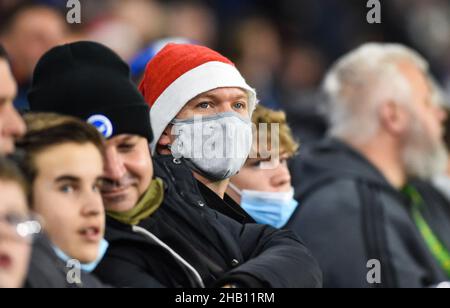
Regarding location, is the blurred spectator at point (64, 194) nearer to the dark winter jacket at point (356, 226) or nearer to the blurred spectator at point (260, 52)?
the dark winter jacket at point (356, 226)

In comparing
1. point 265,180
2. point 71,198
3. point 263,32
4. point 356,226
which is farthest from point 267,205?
point 263,32

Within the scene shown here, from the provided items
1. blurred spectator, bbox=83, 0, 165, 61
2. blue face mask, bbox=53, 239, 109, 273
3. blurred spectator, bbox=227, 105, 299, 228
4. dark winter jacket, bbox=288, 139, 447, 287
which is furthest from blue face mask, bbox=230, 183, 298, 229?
dark winter jacket, bbox=288, 139, 447, 287

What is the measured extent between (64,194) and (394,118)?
3.41m

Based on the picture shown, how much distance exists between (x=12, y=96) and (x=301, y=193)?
8.78ft

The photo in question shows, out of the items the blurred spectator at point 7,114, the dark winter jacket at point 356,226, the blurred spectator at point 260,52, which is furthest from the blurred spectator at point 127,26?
the blurred spectator at point 7,114

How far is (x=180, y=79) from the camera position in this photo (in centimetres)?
259

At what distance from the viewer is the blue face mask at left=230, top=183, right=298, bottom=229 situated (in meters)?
2.86

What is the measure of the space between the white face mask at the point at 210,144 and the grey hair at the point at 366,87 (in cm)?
283

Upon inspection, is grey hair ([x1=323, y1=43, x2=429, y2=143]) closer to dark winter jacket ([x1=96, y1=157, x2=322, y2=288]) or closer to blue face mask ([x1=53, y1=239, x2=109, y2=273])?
dark winter jacket ([x1=96, y1=157, x2=322, y2=288])

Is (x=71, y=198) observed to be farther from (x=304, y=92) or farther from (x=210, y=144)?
(x=304, y=92)

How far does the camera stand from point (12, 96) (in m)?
2.21

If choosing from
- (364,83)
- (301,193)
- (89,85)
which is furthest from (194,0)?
(89,85)

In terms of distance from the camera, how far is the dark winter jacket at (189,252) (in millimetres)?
2389

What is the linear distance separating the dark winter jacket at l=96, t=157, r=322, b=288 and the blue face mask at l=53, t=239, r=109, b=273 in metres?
0.04
